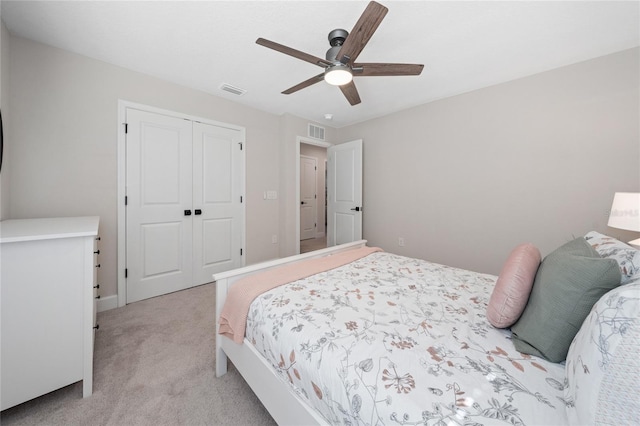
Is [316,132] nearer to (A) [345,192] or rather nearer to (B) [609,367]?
(A) [345,192]

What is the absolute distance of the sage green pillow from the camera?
78cm

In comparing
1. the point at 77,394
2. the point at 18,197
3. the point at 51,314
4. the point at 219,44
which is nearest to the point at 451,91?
the point at 219,44

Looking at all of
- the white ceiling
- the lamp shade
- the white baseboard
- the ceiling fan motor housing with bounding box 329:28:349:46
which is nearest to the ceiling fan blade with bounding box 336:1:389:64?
the ceiling fan motor housing with bounding box 329:28:349:46

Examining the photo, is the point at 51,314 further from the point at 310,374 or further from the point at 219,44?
Result: the point at 219,44

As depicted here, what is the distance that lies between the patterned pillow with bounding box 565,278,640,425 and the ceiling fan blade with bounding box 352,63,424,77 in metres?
1.63

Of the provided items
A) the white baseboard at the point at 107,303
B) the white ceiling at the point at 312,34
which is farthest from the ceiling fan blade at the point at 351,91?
the white baseboard at the point at 107,303

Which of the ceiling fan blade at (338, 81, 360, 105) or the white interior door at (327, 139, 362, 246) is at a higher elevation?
the ceiling fan blade at (338, 81, 360, 105)

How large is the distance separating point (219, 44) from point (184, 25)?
28 centimetres

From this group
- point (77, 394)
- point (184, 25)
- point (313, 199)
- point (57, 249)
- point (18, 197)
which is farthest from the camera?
point (313, 199)

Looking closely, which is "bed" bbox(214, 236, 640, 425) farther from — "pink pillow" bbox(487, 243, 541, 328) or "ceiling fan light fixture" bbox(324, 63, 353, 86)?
"ceiling fan light fixture" bbox(324, 63, 353, 86)

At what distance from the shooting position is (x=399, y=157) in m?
3.53

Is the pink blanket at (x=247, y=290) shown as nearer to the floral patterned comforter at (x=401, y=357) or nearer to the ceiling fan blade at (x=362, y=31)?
the floral patterned comforter at (x=401, y=357)

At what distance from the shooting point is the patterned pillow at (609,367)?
500mm

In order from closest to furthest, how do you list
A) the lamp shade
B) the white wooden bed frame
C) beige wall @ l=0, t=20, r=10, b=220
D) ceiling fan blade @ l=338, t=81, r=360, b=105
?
1. the white wooden bed frame
2. the lamp shade
3. beige wall @ l=0, t=20, r=10, b=220
4. ceiling fan blade @ l=338, t=81, r=360, b=105
